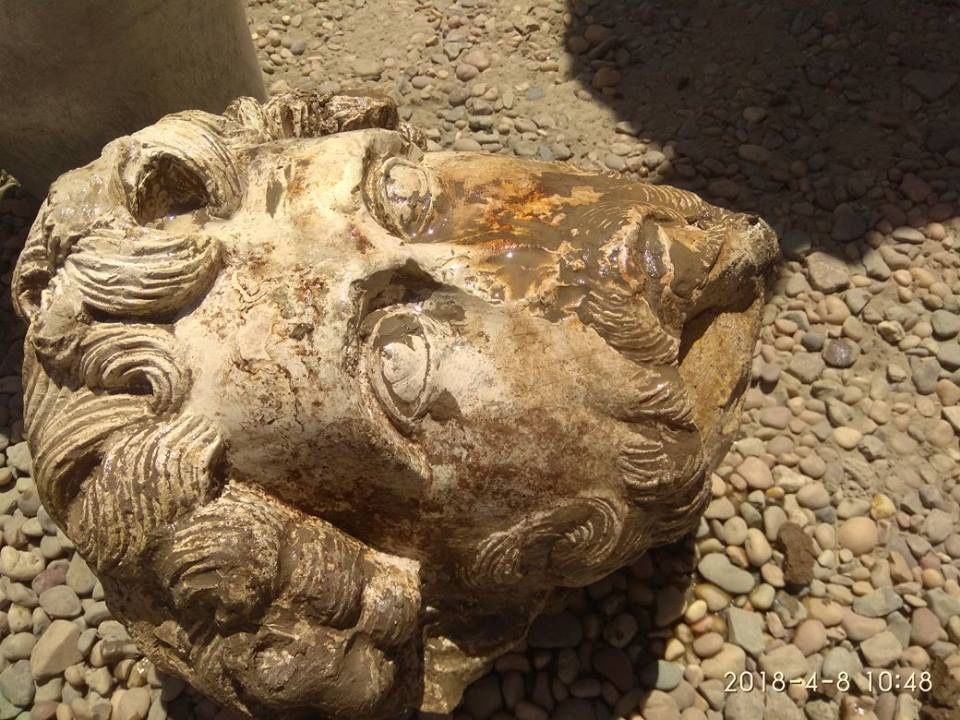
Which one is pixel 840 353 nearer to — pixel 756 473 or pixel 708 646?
pixel 756 473

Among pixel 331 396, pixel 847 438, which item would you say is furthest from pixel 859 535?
pixel 331 396

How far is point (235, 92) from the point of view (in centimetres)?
312

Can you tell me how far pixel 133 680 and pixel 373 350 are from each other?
61.1 inches

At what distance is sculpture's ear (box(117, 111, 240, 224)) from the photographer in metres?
1.71

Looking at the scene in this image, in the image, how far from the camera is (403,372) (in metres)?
1.57

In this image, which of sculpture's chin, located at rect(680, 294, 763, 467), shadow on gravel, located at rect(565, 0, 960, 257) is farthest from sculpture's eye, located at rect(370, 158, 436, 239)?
shadow on gravel, located at rect(565, 0, 960, 257)

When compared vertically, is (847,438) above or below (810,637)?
above

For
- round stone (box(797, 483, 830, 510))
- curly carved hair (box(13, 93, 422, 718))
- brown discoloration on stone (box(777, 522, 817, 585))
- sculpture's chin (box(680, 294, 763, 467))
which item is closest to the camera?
A: curly carved hair (box(13, 93, 422, 718))

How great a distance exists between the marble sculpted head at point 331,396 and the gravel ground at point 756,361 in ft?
2.37

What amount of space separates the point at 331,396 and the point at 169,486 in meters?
0.34

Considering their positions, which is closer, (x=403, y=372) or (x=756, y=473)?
(x=403, y=372)

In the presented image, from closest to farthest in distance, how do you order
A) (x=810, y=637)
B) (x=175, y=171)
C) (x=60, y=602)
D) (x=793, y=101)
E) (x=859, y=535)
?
(x=175, y=171)
(x=810, y=637)
(x=859, y=535)
(x=60, y=602)
(x=793, y=101)

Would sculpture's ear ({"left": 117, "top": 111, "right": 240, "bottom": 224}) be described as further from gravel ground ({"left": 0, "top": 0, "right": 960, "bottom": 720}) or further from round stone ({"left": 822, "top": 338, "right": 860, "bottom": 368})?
round stone ({"left": 822, "top": 338, "right": 860, "bottom": 368})

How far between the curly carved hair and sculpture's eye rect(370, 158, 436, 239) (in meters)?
0.32
